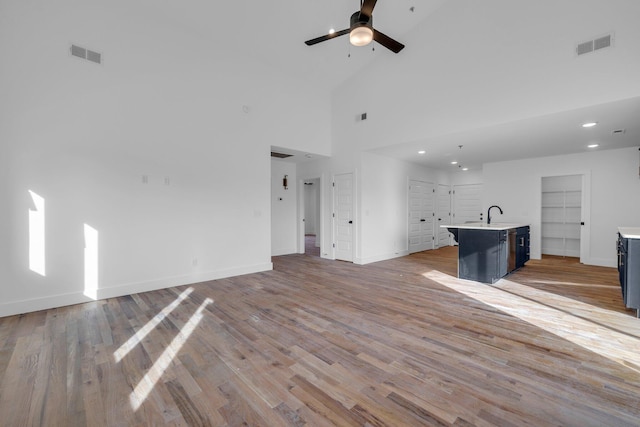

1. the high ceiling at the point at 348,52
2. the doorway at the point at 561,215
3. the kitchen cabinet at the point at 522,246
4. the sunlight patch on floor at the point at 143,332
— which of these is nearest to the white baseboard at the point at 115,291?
the sunlight patch on floor at the point at 143,332

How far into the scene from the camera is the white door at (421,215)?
7891 millimetres

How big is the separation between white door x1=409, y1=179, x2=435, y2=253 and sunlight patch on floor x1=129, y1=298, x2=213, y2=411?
20.4 ft

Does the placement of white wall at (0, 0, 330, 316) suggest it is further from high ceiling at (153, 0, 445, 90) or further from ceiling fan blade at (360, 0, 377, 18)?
ceiling fan blade at (360, 0, 377, 18)

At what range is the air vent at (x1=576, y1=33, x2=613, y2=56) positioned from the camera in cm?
337

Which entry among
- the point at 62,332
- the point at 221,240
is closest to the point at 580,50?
the point at 221,240

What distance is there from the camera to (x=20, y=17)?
3.39 meters

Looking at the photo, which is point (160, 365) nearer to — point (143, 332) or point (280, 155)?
point (143, 332)

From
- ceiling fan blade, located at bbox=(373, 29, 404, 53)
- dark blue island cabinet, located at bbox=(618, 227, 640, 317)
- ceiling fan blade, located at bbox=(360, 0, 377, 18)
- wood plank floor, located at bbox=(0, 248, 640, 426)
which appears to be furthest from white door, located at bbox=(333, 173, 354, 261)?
dark blue island cabinet, located at bbox=(618, 227, 640, 317)

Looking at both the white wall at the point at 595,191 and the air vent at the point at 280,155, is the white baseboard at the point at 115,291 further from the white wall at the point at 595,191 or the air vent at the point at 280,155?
the white wall at the point at 595,191

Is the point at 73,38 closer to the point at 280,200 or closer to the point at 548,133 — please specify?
the point at 280,200

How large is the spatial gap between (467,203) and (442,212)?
105cm

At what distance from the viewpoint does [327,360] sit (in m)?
2.29

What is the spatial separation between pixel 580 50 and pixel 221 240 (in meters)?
6.03

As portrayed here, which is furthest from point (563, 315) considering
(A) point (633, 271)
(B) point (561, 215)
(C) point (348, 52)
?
(B) point (561, 215)
